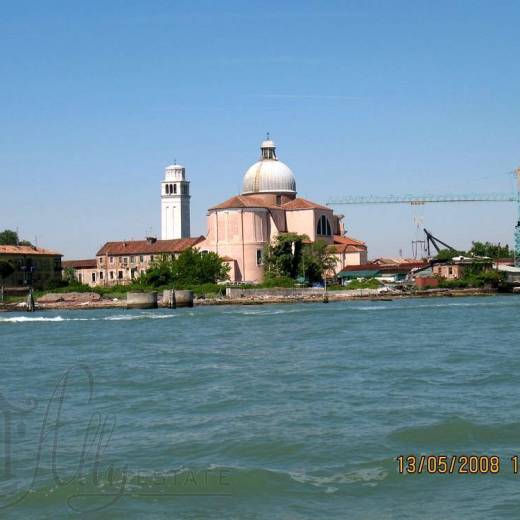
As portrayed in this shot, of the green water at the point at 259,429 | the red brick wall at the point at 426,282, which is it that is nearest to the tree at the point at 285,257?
the red brick wall at the point at 426,282

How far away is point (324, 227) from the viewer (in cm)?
8844

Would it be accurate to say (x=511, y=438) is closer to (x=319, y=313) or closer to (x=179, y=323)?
(x=179, y=323)

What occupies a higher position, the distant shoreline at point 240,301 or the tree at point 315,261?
the tree at point 315,261

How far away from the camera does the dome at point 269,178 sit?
89.4 m

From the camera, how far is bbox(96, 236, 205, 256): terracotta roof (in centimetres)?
8862

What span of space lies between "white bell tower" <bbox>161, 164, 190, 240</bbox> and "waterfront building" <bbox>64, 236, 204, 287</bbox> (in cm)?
1426

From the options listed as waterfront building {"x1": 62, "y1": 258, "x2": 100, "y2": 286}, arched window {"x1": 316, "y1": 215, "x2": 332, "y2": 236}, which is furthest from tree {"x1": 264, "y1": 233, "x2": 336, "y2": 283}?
waterfront building {"x1": 62, "y1": 258, "x2": 100, "y2": 286}

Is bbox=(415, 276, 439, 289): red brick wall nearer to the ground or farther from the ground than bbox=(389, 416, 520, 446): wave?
farther from the ground

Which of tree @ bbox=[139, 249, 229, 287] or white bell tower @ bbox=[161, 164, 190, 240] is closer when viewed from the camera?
tree @ bbox=[139, 249, 229, 287]

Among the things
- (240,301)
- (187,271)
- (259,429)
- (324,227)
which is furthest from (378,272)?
(259,429)

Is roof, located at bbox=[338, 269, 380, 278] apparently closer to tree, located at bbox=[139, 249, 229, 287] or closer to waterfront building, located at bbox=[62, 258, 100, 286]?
tree, located at bbox=[139, 249, 229, 287]

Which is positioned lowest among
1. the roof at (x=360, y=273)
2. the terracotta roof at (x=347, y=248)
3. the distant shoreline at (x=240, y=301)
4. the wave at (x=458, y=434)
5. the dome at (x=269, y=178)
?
the wave at (x=458, y=434)
